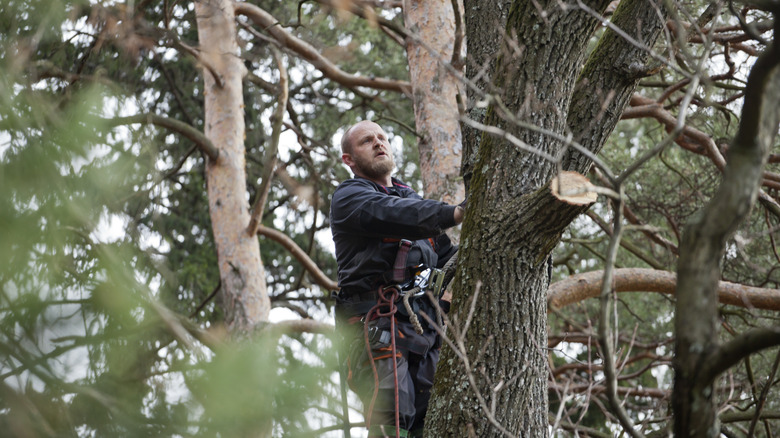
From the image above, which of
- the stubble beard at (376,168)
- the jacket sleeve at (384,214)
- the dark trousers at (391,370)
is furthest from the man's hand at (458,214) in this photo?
the stubble beard at (376,168)

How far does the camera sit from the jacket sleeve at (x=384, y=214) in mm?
2714

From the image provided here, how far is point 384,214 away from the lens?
2881 millimetres

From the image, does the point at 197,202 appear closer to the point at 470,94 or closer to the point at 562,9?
the point at 470,94

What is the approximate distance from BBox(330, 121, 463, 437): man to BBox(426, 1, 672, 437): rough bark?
15.9 inches

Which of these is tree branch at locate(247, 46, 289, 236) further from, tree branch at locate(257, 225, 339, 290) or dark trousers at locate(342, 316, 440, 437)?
dark trousers at locate(342, 316, 440, 437)

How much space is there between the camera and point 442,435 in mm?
2285

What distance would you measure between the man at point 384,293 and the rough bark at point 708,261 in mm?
1268

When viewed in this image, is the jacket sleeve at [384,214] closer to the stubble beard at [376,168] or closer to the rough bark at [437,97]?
the stubble beard at [376,168]

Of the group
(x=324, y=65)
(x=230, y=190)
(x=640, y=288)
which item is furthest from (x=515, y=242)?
(x=230, y=190)

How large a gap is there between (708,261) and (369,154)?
2.29 m

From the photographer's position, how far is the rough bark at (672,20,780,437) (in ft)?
4.69

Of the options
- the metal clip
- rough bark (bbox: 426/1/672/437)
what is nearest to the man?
the metal clip

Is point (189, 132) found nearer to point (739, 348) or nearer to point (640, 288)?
point (640, 288)

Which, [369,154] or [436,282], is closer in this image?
[436,282]
